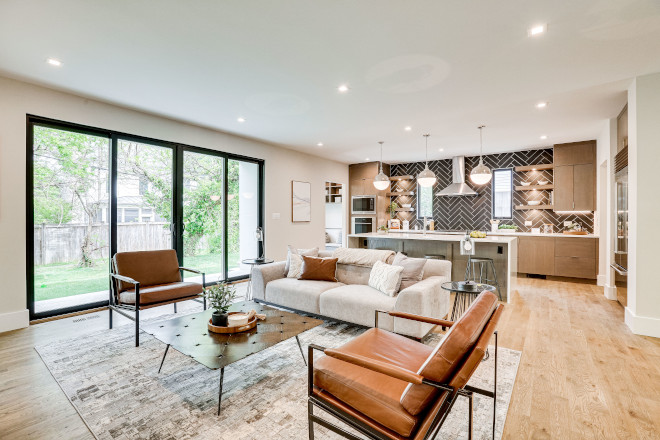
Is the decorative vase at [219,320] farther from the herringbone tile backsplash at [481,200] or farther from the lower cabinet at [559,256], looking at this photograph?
the herringbone tile backsplash at [481,200]

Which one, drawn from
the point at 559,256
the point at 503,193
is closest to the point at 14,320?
the point at 559,256

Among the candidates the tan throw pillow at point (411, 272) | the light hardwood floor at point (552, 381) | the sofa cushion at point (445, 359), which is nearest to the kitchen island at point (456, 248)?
the light hardwood floor at point (552, 381)

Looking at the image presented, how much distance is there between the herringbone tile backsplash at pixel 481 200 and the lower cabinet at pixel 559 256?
2.83 ft

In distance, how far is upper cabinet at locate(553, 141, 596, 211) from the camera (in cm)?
A: 605

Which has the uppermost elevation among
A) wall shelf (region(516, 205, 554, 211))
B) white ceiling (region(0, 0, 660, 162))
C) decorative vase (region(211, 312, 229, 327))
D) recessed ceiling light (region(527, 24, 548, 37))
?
white ceiling (region(0, 0, 660, 162))

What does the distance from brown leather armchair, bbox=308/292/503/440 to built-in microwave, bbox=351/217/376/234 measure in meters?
6.94

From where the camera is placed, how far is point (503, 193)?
24.9 feet

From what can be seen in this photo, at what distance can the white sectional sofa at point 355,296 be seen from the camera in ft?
9.61

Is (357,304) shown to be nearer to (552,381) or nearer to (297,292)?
(297,292)

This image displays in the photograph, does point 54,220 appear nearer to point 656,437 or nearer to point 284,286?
point 284,286

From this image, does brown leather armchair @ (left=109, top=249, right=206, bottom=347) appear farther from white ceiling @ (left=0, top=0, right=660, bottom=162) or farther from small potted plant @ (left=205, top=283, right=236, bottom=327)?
white ceiling @ (left=0, top=0, right=660, bottom=162)

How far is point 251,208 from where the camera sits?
6227 millimetres

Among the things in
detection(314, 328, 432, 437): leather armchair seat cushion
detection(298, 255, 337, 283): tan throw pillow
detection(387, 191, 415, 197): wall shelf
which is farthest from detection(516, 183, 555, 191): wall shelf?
detection(314, 328, 432, 437): leather armchair seat cushion

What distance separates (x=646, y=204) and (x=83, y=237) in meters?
6.62
